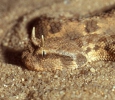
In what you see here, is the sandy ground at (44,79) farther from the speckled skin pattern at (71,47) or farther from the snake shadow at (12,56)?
the speckled skin pattern at (71,47)

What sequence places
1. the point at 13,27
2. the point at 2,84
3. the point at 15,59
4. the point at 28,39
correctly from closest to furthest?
the point at 2,84 → the point at 15,59 → the point at 28,39 → the point at 13,27

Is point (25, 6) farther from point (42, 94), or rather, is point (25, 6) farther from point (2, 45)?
point (42, 94)

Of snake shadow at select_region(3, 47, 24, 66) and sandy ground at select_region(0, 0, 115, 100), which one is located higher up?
snake shadow at select_region(3, 47, 24, 66)

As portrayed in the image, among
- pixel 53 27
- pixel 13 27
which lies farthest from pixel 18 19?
pixel 53 27

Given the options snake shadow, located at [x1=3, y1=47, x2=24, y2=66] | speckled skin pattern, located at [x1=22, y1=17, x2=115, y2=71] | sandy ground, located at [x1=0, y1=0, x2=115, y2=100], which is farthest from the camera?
snake shadow, located at [x1=3, y1=47, x2=24, y2=66]

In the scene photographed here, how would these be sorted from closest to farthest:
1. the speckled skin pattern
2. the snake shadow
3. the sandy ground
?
the sandy ground → the speckled skin pattern → the snake shadow

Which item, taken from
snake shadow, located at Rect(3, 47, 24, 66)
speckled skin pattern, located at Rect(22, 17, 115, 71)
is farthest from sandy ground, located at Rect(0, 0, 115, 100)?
speckled skin pattern, located at Rect(22, 17, 115, 71)

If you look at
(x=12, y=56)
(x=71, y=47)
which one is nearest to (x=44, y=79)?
→ (x=71, y=47)

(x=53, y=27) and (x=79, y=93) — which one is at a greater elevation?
(x=53, y=27)

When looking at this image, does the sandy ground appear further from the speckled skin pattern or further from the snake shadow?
the speckled skin pattern
